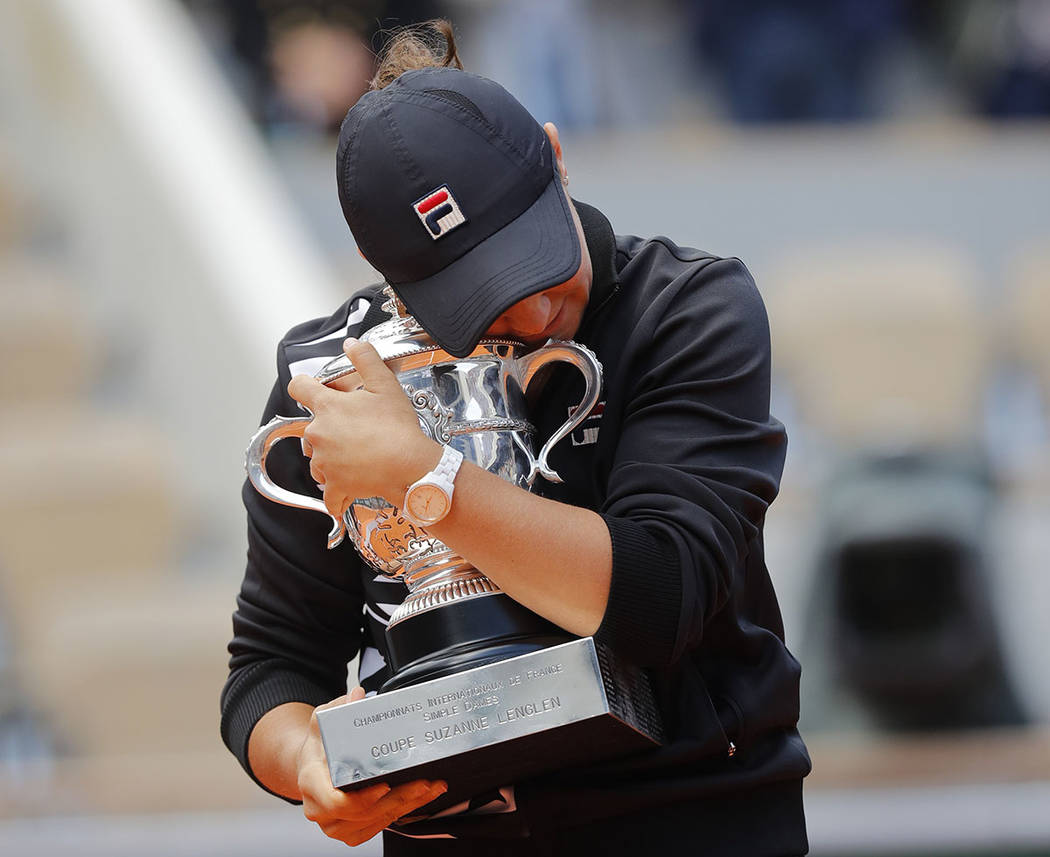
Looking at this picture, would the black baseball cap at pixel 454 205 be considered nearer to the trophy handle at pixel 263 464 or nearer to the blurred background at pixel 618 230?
the trophy handle at pixel 263 464

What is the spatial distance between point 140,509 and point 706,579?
8.71 ft

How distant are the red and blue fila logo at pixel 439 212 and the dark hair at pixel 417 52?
19 centimetres

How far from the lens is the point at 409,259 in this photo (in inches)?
39.6

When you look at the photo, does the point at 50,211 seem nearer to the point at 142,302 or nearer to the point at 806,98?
the point at 142,302

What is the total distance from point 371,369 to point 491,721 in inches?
9.1

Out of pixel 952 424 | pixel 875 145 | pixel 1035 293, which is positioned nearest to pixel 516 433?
pixel 952 424

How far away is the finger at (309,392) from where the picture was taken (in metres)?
0.99

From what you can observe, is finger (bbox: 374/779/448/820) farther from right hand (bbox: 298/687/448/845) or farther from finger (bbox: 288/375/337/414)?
finger (bbox: 288/375/337/414)

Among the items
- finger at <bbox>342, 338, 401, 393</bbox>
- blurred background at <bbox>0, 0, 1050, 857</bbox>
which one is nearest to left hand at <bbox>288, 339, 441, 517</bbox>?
finger at <bbox>342, 338, 401, 393</bbox>

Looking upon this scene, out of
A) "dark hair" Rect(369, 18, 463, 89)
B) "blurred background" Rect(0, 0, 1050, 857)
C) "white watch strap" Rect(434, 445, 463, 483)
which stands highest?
"blurred background" Rect(0, 0, 1050, 857)

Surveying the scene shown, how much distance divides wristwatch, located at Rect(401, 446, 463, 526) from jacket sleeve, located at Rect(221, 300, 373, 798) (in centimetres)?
21

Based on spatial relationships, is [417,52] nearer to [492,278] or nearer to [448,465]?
[492,278]

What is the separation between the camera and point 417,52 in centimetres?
118

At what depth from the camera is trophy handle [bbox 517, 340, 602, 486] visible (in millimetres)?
1039
